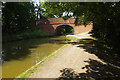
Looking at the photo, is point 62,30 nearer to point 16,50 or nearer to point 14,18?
point 14,18

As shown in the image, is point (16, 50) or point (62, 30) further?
point (62, 30)

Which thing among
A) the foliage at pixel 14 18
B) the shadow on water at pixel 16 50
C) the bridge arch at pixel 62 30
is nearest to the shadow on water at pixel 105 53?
the shadow on water at pixel 16 50

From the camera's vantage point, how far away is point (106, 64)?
573cm

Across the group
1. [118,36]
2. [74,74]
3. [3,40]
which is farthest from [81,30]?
[118,36]

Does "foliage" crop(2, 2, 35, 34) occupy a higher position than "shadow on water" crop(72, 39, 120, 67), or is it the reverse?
"foliage" crop(2, 2, 35, 34)

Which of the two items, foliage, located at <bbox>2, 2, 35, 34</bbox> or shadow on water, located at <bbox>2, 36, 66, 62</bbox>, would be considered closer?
shadow on water, located at <bbox>2, 36, 66, 62</bbox>

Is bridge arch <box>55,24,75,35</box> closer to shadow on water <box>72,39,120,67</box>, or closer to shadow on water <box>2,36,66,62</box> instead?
shadow on water <box>2,36,66,62</box>

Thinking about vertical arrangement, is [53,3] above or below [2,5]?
below

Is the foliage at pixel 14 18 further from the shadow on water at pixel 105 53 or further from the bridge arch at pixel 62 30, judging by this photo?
the shadow on water at pixel 105 53

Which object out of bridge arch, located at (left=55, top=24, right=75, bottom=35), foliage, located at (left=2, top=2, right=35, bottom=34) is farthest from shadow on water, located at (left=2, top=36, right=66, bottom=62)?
bridge arch, located at (left=55, top=24, right=75, bottom=35)

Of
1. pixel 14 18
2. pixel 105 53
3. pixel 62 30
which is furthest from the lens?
pixel 62 30

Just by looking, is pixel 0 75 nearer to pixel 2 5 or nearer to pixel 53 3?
pixel 53 3

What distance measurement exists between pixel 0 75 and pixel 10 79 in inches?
36.9

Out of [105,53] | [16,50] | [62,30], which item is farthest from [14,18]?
[62,30]
